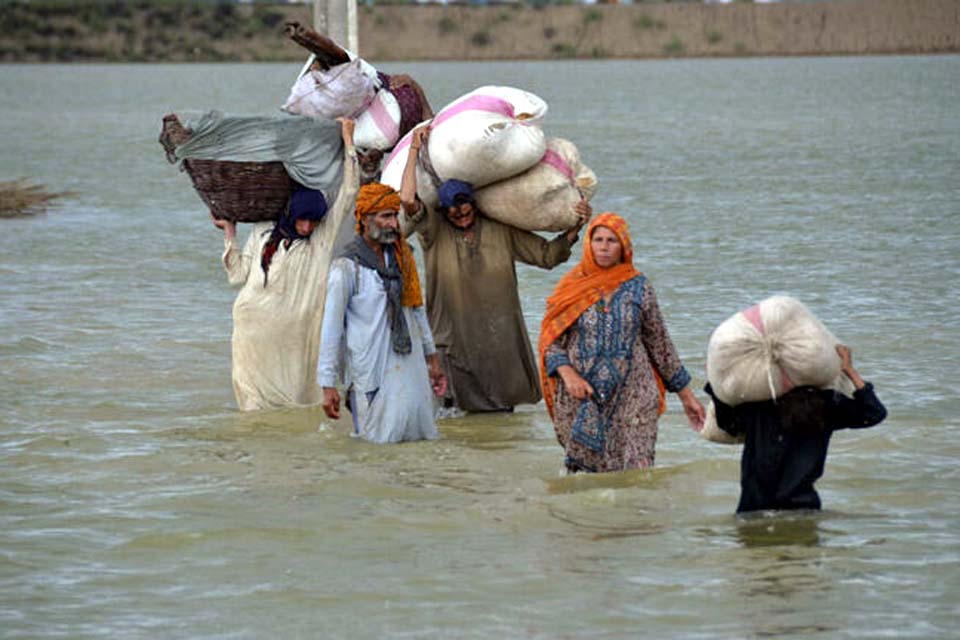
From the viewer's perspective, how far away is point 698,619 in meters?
5.94

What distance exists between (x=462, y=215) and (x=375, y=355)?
3.01 ft

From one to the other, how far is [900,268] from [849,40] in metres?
89.5

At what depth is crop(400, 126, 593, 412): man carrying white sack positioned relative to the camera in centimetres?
827

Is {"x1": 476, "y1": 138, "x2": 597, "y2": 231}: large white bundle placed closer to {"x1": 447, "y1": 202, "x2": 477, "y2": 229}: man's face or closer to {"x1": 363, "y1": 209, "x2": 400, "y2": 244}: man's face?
{"x1": 447, "y1": 202, "x2": 477, "y2": 229}: man's face

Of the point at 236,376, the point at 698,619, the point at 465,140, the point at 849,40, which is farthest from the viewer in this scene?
the point at 849,40

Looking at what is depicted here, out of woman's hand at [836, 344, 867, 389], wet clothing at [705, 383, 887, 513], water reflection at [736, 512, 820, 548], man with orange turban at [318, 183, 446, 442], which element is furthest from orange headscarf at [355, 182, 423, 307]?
woman's hand at [836, 344, 867, 389]

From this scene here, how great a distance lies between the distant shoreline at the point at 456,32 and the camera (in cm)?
10231

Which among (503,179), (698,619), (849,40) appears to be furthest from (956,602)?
(849,40)

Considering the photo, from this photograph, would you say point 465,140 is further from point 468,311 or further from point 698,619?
point 698,619

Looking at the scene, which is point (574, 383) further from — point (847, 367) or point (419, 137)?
point (419, 137)

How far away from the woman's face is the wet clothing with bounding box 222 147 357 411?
6.37ft

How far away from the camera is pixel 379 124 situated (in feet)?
28.3

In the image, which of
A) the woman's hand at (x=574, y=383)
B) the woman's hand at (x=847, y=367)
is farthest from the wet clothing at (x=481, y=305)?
the woman's hand at (x=847, y=367)

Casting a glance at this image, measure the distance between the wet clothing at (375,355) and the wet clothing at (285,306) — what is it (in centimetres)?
93
